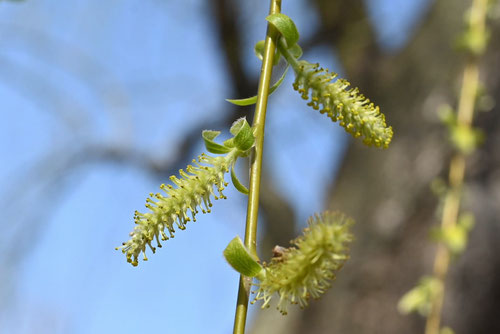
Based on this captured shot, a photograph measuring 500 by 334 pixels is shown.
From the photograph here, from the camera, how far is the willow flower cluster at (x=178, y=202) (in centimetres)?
32

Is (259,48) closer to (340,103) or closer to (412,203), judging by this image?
(340,103)

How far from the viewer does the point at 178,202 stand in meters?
0.34

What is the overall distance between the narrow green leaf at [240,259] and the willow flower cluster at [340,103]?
0.11 meters

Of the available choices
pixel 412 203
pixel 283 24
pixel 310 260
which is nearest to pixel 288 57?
pixel 283 24

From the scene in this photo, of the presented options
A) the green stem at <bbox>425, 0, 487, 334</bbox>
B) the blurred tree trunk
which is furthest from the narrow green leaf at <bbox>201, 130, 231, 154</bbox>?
the blurred tree trunk

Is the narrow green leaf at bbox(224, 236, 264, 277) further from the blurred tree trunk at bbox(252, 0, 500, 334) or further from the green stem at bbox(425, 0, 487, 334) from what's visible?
the blurred tree trunk at bbox(252, 0, 500, 334)

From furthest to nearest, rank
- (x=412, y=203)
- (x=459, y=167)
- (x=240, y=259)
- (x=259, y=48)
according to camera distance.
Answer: (x=412, y=203) → (x=459, y=167) → (x=259, y=48) → (x=240, y=259)

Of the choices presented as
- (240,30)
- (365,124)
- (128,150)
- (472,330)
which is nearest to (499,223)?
(472,330)

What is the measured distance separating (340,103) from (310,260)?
0.34 ft

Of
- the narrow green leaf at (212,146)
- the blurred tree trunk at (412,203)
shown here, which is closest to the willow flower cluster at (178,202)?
the narrow green leaf at (212,146)

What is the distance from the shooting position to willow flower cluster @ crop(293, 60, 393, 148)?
370mm

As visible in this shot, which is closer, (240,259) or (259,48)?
(240,259)

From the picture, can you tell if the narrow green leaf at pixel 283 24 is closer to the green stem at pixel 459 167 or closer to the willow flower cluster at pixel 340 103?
A: the willow flower cluster at pixel 340 103

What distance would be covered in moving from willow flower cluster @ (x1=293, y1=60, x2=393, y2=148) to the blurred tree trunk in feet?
2.84
